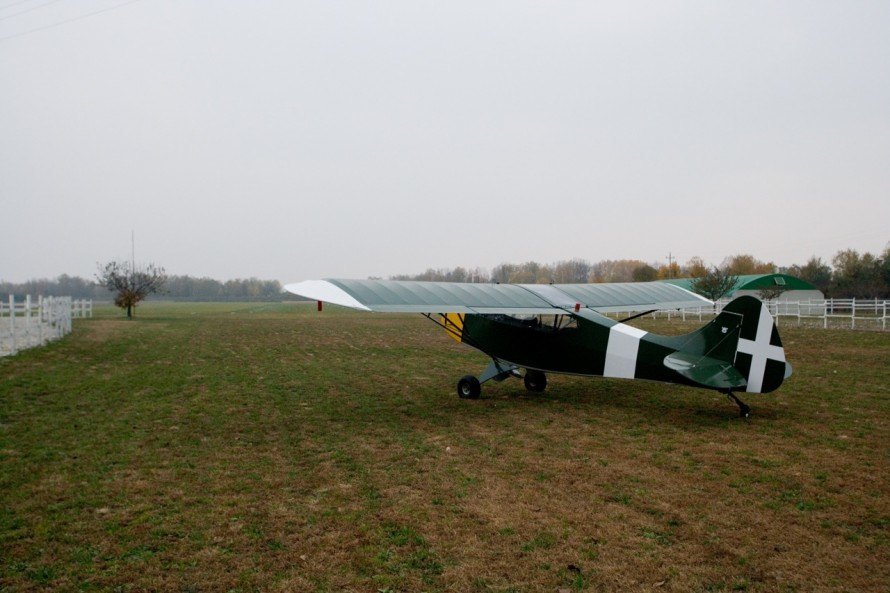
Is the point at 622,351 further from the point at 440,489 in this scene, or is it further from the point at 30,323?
the point at 30,323

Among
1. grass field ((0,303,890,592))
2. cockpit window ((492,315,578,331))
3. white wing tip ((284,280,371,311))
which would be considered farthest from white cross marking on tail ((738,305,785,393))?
white wing tip ((284,280,371,311))

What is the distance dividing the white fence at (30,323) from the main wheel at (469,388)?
1345 cm

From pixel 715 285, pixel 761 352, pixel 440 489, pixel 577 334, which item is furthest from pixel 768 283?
pixel 440 489

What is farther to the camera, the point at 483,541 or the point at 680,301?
the point at 680,301

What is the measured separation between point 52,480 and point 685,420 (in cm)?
847

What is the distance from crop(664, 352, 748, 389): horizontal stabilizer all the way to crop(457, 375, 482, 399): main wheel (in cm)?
365

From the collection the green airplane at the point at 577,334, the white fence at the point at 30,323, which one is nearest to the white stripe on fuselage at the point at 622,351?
the green airplane at the point at 577,334

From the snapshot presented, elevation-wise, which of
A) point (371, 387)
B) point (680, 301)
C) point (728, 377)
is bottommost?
point (371, 387)

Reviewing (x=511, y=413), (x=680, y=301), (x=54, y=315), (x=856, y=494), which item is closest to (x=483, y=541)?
(x=856, y=494)

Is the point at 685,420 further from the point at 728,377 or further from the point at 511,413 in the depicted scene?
the point at 511,413

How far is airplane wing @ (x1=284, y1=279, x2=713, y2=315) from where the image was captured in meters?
9.78

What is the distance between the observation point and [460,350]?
2061 cm

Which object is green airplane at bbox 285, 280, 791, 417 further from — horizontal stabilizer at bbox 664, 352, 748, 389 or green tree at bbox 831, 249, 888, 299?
green tree at bbox 831, 249, 888, 299

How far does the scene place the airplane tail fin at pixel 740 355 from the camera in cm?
851
